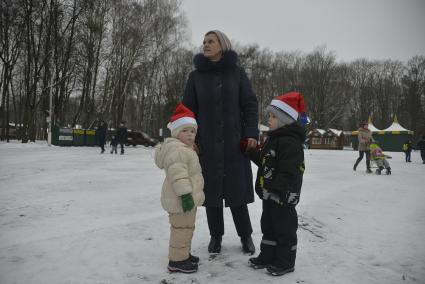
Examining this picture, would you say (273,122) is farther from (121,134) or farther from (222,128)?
(121,134)

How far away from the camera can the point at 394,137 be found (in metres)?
32.6

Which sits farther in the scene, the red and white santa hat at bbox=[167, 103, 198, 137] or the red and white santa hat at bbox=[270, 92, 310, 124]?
the red and white santa hat at bbox=[270, 92, 310, 124]

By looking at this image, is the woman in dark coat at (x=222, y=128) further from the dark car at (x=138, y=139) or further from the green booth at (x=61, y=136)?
the dark car at (x=138, y=139)

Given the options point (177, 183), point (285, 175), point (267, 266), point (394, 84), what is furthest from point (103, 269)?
point (394, 84)

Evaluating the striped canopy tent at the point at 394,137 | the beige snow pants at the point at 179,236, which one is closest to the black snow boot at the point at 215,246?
the beige snow pants at the point at 179,236

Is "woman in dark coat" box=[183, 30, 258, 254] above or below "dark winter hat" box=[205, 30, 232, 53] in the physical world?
below

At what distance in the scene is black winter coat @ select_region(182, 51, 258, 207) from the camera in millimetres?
2871

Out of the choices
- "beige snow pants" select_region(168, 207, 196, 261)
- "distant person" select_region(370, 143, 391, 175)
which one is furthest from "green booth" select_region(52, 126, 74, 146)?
"beige snow pants" select_region(168, 207, 196, 261)

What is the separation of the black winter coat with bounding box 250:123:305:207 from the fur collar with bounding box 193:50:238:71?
762 millimetres

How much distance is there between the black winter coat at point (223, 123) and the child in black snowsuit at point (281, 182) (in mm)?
202

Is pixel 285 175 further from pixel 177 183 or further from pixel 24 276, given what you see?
pixel 24 276

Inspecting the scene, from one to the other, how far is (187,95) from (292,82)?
152ft

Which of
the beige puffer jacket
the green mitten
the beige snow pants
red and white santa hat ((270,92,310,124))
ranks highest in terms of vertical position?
red and white santa hat ((270,92,310,124))

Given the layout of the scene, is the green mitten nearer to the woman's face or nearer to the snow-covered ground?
the snow-covered ground
